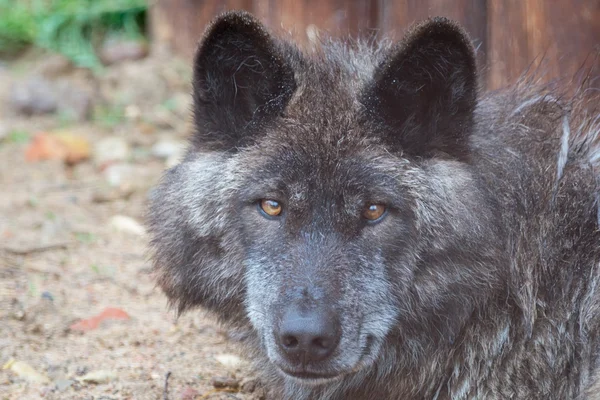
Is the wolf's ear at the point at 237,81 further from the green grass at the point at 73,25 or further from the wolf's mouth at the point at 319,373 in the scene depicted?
the green grass at the point at 73,25

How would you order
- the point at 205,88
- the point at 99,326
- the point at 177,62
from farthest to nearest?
Result: the point at 177,62 < the point at 99,326 < the point at 205,88

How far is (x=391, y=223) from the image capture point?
3729 millimetres

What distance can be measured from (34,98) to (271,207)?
20.6ft

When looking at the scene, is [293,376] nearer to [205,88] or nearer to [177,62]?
[205,88]

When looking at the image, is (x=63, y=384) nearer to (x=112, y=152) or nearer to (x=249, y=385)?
(x=249, y=385)

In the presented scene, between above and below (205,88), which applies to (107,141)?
below

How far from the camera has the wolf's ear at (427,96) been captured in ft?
12.1

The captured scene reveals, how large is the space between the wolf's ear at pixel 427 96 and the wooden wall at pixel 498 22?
0.85 meters

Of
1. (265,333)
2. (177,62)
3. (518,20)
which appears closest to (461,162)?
(265,333)

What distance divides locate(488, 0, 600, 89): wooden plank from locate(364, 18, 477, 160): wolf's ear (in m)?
1.32

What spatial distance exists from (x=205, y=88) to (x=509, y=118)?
4.91 feet

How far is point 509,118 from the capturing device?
423 cm

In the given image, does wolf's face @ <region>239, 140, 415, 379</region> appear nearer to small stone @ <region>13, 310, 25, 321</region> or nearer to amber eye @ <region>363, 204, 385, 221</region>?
amber eye @ <region>363, 204, 385, 221</region>

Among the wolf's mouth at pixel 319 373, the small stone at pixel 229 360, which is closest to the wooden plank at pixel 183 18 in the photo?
the small stone at pixel 229 360
